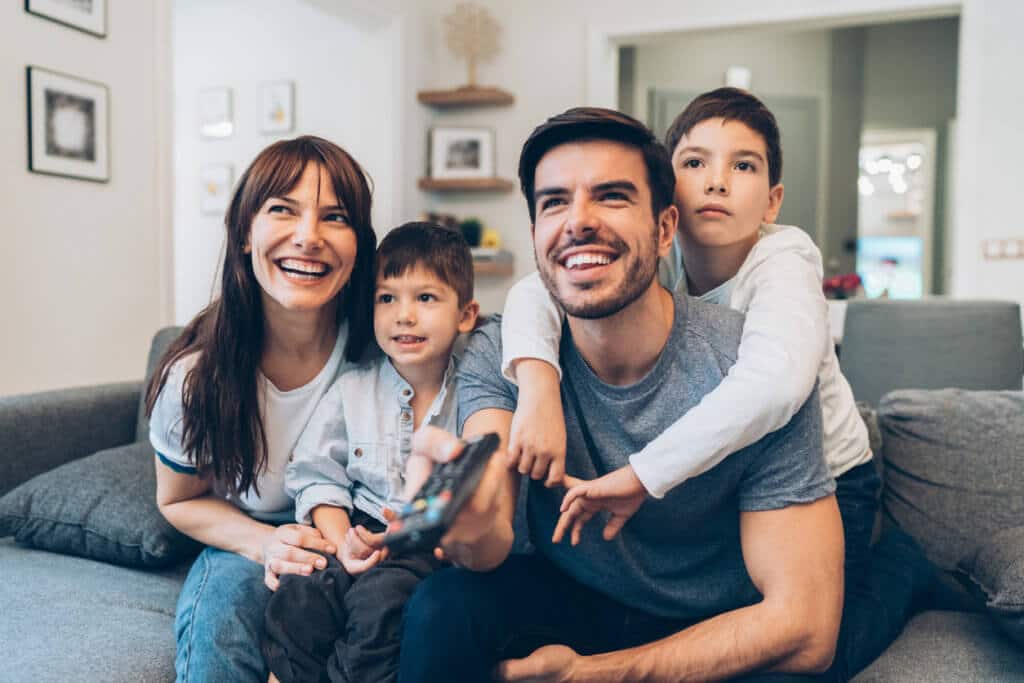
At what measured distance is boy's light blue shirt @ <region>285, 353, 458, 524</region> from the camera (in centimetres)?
150

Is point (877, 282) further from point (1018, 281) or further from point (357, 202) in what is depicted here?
point (357, 202)

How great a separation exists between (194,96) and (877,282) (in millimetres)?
4812

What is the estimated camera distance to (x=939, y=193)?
22.8 ft

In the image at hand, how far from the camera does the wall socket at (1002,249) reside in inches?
160

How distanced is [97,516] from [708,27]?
385 cm

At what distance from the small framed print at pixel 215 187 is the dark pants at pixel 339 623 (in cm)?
435

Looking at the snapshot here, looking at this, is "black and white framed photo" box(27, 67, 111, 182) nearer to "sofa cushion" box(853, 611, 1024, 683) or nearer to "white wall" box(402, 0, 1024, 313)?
"white wall" box(402, 0, 1024, 313)

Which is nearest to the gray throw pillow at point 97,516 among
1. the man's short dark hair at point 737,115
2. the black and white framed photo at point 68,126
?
the man's short dark hair at point 737,115

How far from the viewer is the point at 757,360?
1.14m

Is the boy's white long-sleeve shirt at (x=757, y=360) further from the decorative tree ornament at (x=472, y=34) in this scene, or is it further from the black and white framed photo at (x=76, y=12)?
the decorative tree ornament at (x=472, y=34)

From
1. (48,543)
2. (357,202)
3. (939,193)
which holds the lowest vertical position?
(48,543)

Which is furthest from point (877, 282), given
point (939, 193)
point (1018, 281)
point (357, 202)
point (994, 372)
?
point (357, 202)

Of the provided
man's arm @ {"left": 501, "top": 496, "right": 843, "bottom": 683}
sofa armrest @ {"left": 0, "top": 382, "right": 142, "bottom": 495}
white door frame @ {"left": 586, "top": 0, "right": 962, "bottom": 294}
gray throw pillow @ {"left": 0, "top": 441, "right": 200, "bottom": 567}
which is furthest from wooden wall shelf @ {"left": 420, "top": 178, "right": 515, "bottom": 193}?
man's arm @ {"left": 501, "top": 496, "right": 843, "bottom": 683}

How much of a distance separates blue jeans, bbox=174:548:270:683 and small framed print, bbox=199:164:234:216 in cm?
423
